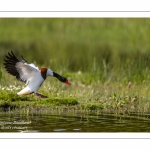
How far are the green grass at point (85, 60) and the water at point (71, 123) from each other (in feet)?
1.37

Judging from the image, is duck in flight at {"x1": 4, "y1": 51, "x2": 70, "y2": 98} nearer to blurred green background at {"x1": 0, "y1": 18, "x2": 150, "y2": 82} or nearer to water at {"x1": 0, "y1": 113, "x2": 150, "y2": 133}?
water at {"x1": 0, "y1": 113, "x2": 150, "y2": 133}

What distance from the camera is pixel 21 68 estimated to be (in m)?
10.0

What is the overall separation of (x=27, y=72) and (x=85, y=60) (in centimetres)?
513

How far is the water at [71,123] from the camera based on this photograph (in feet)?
Answer: 29.5

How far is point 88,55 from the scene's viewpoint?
15.7 m

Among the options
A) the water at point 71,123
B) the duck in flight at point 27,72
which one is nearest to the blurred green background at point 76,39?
the duck in flight at point 27,72

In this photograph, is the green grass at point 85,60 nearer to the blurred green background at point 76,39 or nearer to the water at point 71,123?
the blurred green background at point 76,39

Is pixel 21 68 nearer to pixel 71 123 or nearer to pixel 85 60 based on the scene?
pixel 71 123

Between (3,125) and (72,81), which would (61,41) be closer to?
(72,81)

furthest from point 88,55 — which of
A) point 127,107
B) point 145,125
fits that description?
point 145,125

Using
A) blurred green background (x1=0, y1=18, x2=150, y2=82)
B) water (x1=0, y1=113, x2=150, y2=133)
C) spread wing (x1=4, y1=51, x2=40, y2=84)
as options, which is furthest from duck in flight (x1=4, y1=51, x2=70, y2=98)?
blurred green background (x1=0, y1=18, x2=150, y2=82)

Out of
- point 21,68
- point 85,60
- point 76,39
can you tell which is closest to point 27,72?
point 21,68

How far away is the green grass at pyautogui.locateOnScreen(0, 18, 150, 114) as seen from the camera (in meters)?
10.3

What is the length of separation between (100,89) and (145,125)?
2460mm
